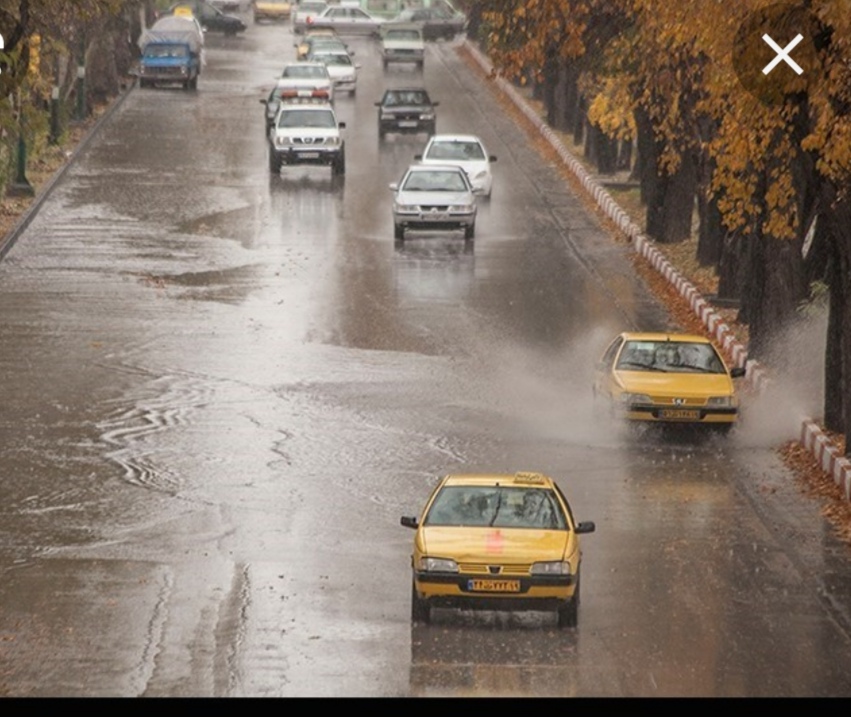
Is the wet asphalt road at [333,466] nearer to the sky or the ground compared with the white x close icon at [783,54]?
nearer to the ground

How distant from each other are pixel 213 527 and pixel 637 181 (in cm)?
3078

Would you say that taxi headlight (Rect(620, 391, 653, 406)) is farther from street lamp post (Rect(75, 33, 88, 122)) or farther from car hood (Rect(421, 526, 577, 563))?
street lamp post (Rect(75, 33, 88, 122))

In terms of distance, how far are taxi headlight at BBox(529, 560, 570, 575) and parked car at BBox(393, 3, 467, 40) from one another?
233ft

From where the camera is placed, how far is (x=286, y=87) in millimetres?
63094

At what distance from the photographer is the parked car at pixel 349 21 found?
298 ft

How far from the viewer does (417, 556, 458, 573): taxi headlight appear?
18.3m

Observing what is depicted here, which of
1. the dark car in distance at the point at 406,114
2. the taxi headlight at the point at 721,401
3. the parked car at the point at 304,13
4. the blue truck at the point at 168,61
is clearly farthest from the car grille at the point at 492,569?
the parked car at the point at 304,13

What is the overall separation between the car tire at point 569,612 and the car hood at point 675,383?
8473 millimetres

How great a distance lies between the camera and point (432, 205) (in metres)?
43.5

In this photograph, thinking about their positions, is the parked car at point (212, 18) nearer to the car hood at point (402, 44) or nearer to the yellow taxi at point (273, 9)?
the yellow taxi at point (273, 9)

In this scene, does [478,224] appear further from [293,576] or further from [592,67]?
[293,576]

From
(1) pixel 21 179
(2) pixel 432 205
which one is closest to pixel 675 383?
(2) pixel 432 205

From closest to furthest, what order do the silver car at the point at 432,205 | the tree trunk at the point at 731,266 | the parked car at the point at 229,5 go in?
the tree trunk at the point at 731,266 → the silver car at the point at 432,205 → the parked car at the point at 229,5

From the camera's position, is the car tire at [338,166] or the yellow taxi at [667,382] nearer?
the yellow taxi at [667,382]
